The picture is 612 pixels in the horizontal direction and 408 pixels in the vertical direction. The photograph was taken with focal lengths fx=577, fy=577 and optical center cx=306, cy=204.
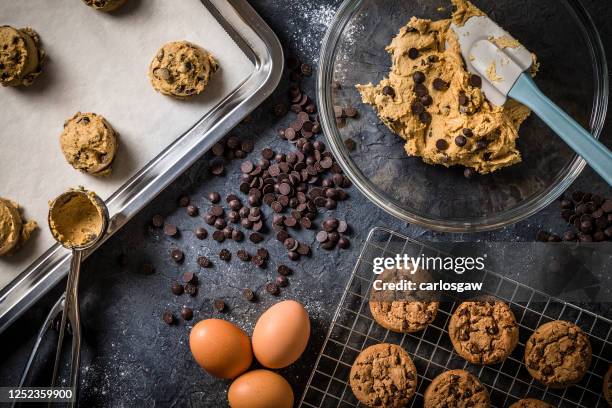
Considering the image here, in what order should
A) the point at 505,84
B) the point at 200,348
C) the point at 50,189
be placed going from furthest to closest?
the point at 50,189 < the point at 200,348 < the point at 505,84

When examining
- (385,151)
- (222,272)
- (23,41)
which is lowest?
(222,272)

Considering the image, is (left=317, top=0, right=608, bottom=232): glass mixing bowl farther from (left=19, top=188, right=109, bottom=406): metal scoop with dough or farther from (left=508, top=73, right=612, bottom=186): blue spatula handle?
(left=19, top=188, right=109, bottom=406): metal scoop with dough

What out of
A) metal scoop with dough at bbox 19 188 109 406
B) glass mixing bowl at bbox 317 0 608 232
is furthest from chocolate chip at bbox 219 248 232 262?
glass mixing bowl at bbox 317 0 608 232

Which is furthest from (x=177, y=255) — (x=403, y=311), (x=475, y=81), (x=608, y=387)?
(x=608, y=387)

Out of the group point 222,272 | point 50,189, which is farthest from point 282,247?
point 50,189

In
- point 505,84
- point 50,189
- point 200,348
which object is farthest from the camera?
→ point 50,189

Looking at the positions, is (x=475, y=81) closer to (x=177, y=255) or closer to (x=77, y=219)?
(x=177, y=255)

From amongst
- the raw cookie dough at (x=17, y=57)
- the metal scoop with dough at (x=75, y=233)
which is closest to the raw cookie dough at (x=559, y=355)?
the metal scoop with dough at (x=75, y=233)

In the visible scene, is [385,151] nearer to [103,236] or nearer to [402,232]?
[402,232]
